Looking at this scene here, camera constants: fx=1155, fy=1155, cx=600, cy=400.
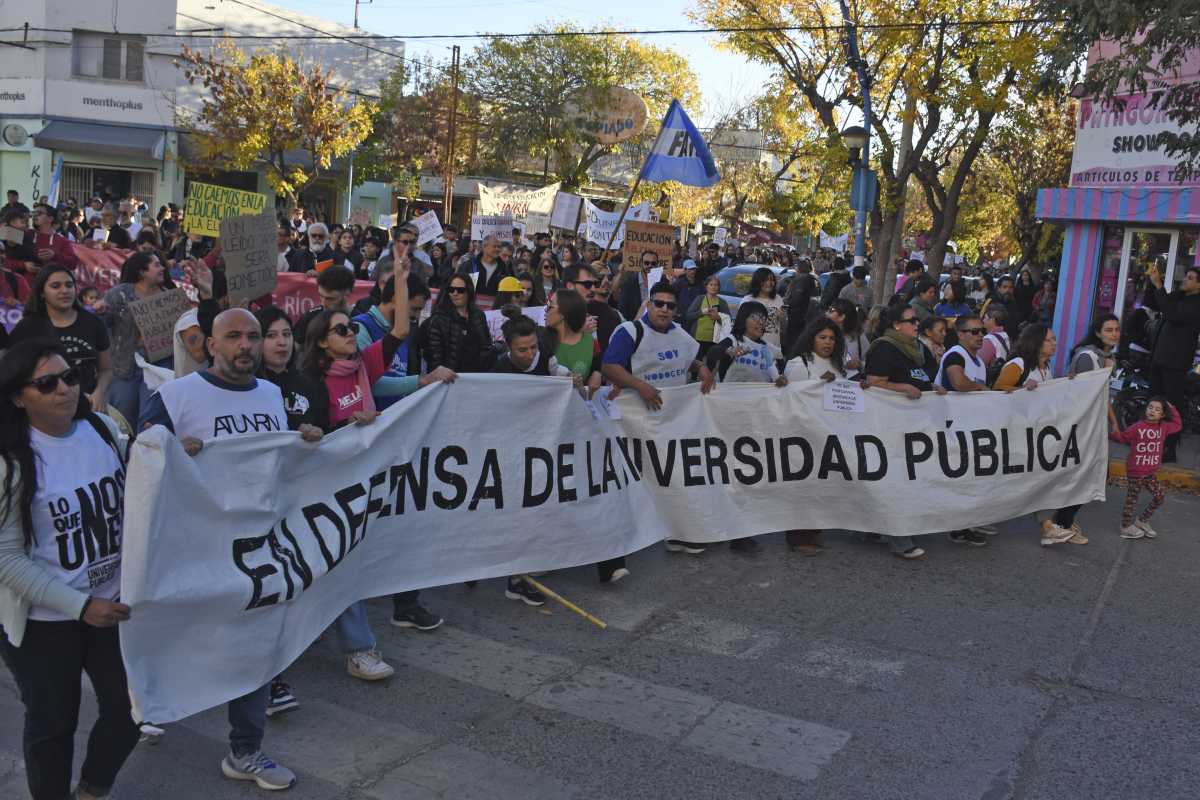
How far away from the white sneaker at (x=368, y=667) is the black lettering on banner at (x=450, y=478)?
0.90 meters

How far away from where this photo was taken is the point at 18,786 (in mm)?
4207

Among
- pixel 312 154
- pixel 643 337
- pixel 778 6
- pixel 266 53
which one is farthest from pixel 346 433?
pixel 266 53

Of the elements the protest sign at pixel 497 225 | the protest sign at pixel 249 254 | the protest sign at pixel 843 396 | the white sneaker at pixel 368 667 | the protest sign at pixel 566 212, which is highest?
the protest sign at pixel 566 212

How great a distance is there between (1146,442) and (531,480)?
4.63 metres

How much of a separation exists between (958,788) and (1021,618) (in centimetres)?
234

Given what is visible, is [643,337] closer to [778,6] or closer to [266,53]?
[778,6]

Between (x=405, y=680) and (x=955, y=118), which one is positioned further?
(x=955, y=118)

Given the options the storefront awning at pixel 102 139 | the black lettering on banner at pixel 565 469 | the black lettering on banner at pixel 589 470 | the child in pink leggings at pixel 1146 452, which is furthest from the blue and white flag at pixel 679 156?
the storefront awning at pixel 102 139

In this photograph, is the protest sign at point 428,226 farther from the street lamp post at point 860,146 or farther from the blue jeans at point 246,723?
the blue jeans at point 246,723

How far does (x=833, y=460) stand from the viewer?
25.4 feet

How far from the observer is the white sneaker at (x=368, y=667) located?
5.29 meters

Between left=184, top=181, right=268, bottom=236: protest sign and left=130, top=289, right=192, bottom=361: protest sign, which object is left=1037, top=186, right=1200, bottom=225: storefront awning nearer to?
left=184, top=181, right=268, bottom=236: protest sign

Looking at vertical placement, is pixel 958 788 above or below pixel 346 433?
below

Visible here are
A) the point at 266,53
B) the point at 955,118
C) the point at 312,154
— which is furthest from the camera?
the point at 266,53
